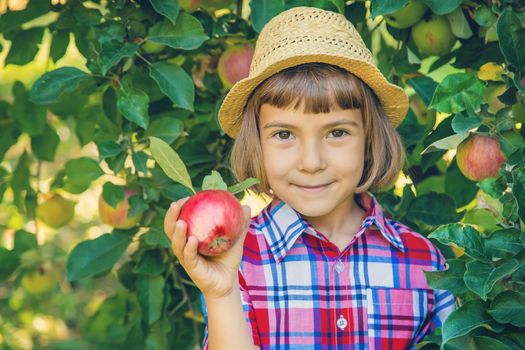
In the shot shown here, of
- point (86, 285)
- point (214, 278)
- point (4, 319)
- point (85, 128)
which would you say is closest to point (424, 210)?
point (214, 278)

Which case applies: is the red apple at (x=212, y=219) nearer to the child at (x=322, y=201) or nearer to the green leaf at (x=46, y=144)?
the child at (x=322, y=201)

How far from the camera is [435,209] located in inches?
79.0

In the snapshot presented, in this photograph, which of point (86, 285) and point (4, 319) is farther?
point (86, 285)

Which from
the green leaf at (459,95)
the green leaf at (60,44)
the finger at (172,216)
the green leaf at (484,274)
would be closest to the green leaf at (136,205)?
the green leaf at (60,44)

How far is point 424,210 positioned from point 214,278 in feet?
2.39

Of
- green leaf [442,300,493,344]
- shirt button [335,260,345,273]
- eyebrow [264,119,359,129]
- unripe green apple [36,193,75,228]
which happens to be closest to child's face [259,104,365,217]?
eyebrow [264,119,359,129]

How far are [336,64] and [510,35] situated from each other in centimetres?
32

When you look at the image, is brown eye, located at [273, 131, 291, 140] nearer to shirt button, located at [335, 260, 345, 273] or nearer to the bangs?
the bangs

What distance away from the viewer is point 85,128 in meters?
2.38

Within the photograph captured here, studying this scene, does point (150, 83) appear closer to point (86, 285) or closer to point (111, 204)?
point (111, 204)

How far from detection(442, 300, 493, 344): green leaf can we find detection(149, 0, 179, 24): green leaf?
2.56 ft

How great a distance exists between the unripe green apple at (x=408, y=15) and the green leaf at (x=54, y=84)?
26.4 inches

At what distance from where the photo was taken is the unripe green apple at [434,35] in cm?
196

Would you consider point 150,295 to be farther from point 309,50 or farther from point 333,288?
point 309,50
